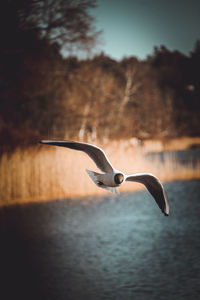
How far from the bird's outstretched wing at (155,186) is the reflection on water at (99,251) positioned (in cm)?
453

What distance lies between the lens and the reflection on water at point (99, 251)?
662cm

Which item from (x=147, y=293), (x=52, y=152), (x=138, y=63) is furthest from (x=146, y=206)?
(x=138, y=63)

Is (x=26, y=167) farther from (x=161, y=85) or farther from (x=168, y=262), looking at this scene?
(x=161, y=85)

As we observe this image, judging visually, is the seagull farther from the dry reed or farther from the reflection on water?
the dry reed

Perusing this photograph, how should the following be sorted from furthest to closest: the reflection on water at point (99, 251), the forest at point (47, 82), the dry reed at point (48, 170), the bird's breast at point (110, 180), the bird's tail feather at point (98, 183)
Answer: the forest at point (47, 82) → the dry reed at point (48, 170) → the reflection on water at point (99, 251) → the bird's tail feather at point (98, 183) → the bird's breast at point (110, 180)

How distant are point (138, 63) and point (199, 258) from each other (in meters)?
25.4

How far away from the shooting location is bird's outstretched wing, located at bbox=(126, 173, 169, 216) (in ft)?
6.16

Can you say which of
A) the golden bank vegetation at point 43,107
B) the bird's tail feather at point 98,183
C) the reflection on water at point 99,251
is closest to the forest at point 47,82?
the golden bank vegetation at point 43,107

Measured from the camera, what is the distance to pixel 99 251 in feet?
26.5

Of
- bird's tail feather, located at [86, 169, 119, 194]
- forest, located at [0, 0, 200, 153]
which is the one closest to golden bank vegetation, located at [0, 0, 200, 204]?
forest, located at [0, 0, 200, 153]

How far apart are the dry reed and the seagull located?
785 cm

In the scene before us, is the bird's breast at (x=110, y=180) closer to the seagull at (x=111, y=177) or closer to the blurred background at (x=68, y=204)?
the seagull at (x=111, y=177)

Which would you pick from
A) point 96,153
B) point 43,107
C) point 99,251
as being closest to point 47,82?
point 43,107

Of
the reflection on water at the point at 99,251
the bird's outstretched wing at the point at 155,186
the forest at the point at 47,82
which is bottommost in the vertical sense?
the reflection on water at the point at 99,251
